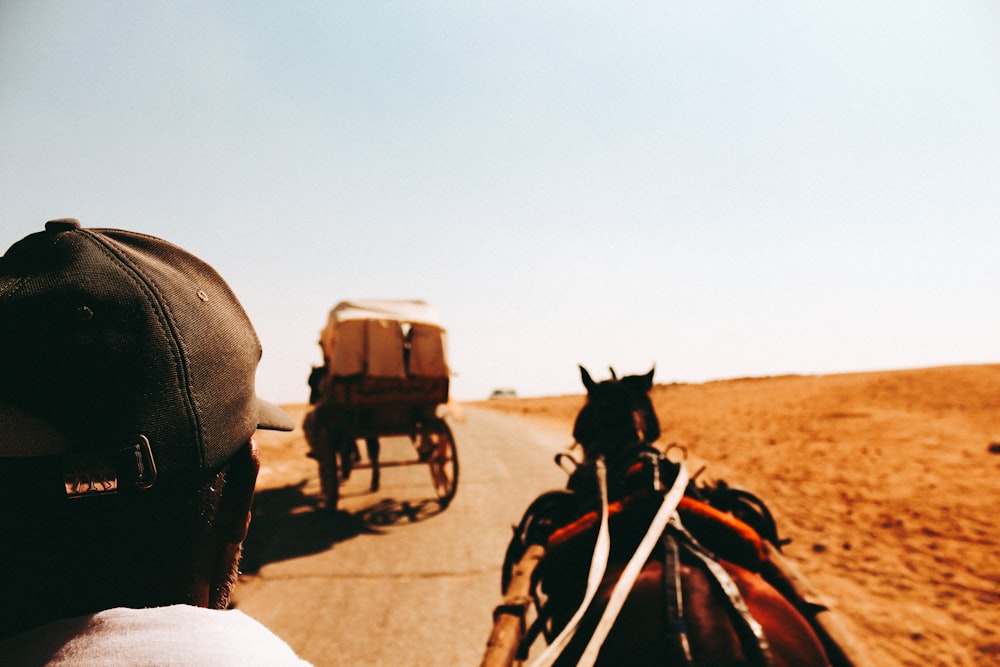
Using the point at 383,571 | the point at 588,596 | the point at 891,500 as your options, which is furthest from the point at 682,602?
the point at 891,500

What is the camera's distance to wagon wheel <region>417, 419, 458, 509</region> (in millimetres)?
7145

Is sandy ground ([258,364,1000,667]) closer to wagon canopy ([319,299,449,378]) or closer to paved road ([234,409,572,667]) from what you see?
paved road ([234,409,572,667])

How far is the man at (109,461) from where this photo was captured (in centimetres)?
72

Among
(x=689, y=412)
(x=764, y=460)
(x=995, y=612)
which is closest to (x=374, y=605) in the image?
(x=995, y=612)

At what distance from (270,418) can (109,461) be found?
50cm

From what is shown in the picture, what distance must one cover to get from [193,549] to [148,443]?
21 centimetres

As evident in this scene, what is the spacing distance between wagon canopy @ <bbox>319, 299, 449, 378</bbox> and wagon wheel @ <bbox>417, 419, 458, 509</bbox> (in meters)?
0.87

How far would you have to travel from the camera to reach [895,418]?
49.9 ft

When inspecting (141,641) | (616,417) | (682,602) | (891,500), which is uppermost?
(616,417)

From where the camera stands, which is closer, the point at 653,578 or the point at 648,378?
the point at 653,578

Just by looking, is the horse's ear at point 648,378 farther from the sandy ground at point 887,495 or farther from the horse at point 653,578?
the sandy ground at point 887,495

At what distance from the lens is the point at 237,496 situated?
3.30 feet

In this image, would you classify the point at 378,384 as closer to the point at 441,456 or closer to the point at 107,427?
the point at 441,456

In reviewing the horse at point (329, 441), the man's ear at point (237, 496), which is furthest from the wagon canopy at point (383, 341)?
the man's ear at point (237, 496)
